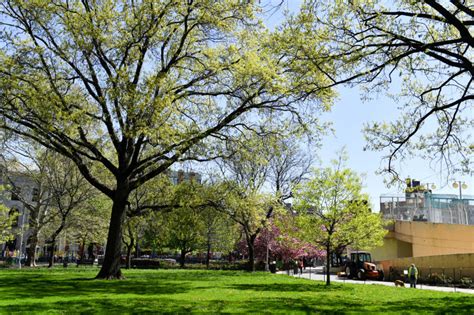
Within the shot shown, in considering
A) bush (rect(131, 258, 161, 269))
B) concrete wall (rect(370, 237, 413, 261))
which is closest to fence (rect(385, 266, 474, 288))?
concrete wall (rect(370, 237, 413, 261))

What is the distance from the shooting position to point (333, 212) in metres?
25.4

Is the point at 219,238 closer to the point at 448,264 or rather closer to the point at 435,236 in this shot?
the point at 435,236

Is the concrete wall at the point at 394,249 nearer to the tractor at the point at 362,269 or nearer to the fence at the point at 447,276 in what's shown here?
the tractor at the point at 362,269

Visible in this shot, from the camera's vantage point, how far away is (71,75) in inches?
833

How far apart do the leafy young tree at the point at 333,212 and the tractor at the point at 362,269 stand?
12082 millimetres

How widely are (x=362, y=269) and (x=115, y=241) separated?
79.2 feet

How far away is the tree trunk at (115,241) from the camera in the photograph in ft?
71.2

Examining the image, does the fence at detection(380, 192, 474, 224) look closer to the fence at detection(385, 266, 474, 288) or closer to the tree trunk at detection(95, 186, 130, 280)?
the fence at detection(385, 266, 474, 288)

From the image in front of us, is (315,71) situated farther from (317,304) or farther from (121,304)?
(121,304)

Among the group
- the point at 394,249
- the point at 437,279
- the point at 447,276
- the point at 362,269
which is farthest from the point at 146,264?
the point at 447,276

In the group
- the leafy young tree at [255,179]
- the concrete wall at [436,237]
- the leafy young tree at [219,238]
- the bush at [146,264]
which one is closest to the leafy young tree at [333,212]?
the leafy young tree at [255,179]

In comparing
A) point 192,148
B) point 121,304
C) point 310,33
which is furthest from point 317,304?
point 192,148

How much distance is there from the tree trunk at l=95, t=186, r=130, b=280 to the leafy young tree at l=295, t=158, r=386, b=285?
400 inches

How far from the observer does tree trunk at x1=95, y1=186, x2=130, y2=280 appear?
21.7 meters
